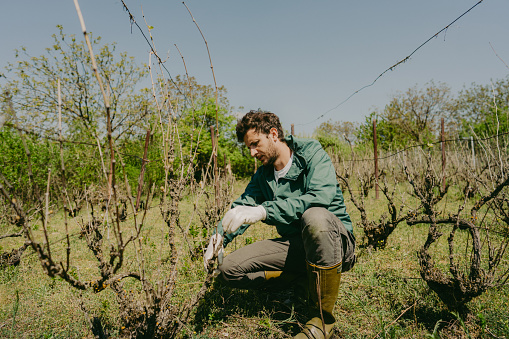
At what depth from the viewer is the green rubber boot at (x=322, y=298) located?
187cm

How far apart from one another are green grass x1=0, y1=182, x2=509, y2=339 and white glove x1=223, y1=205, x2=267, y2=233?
500 millimetres

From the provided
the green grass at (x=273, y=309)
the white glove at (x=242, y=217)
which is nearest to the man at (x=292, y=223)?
the white glove at (x=242, y=217)

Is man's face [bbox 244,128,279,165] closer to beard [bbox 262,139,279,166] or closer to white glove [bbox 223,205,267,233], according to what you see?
beard [bbox 262,139,279,166]

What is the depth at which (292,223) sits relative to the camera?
2.33 meters

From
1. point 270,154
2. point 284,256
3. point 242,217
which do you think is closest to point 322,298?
point 284,256

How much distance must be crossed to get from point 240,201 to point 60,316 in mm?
1710

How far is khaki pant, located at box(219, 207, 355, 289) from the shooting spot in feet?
6.33

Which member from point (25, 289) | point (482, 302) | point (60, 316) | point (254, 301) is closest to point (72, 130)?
point (25, 289)

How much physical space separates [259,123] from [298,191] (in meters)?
0.69

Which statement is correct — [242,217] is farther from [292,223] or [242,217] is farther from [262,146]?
[262,146]

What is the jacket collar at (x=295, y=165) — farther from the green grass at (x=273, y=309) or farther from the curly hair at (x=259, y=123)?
the green grass at (x=273, y=309)

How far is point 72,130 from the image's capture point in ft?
32.7

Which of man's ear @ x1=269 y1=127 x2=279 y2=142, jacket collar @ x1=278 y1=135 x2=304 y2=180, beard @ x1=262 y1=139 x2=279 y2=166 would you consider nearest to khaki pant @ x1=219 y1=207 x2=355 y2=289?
jacket collar @ x1=278 y1=135 x2=304 y2=180

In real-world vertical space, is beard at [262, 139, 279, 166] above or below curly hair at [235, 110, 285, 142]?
below
